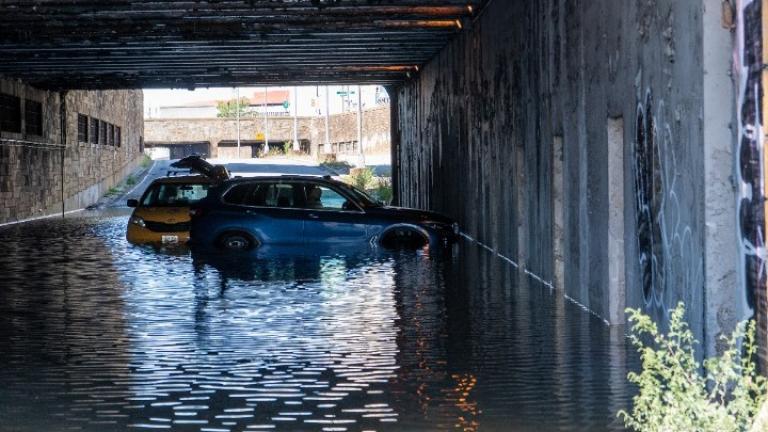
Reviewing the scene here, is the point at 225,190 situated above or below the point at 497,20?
below

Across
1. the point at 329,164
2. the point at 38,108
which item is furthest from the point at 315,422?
the point at 329,164

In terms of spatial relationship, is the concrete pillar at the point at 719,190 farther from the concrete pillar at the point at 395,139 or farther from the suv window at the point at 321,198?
the concrete pillar at the point at 395,139

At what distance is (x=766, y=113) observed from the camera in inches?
311

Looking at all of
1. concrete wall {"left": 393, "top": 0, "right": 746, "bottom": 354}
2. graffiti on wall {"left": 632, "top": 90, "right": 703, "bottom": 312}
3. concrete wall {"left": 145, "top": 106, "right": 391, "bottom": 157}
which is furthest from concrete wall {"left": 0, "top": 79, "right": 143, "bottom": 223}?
concrete wall {"left": 145, "top": 106, "right": 391, "bottom": 157}

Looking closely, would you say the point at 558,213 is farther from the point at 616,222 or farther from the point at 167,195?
the point at 167,195

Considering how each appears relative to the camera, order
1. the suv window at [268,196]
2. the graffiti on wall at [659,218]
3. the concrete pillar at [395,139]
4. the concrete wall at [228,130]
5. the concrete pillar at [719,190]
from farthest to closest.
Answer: the concrete wall at [228,130]
the concrete pillar at [395,139]
the suv window at [268,196]
the graffiti on wall at [659,218]
the concrete pillar at [719,190]

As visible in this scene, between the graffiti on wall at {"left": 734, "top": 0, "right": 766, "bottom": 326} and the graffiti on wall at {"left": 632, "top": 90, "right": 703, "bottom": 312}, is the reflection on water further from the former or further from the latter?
the graffiti on wall at {"left": 734, "top": 0, "right": 766, "bottom": 326}

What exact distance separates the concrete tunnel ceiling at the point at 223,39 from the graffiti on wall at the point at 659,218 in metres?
11.4

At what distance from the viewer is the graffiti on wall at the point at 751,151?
799 cm

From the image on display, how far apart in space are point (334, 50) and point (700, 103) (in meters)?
21.3

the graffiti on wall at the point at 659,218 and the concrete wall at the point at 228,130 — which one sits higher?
the concrete wall at the point at 228,130

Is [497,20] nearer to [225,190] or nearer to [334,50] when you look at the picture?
[225,190]

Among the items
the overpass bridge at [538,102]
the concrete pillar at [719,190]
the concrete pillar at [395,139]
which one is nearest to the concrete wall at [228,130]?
the concrete pillar at [395,139]

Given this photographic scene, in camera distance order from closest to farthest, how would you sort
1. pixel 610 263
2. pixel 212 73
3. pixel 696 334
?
pixel 696 334 < pixel 610 263 < pixel 212 73
